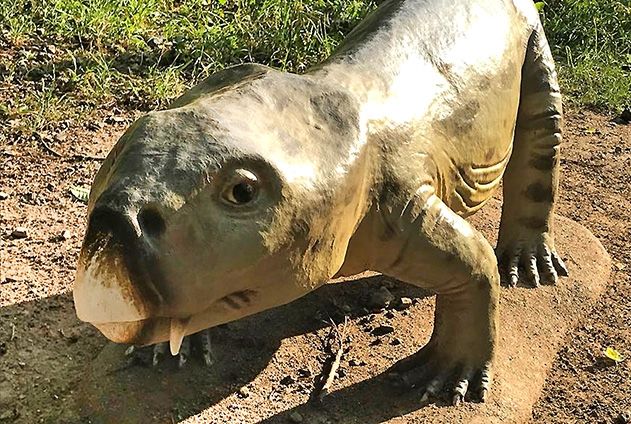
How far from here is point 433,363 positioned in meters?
3.23

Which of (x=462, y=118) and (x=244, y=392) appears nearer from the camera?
(x=462, y=118)

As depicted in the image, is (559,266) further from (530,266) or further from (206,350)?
(206,350)

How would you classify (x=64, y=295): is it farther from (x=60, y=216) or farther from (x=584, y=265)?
(x=584, y=265)

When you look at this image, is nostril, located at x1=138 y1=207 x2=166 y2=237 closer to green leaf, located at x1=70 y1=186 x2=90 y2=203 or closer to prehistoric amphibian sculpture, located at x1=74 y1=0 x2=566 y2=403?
prehistoric amphibian sculpture, located at x1=74 y1=0 x2=566 y2=403

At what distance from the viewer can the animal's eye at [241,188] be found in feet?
7.13

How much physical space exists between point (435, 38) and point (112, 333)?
159 centimetres

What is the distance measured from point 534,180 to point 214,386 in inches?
63.7

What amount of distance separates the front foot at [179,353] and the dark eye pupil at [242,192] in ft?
4.16

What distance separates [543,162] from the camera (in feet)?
12.4

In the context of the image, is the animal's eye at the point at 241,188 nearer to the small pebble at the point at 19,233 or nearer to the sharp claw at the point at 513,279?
the sharp claw at the point at 513,279

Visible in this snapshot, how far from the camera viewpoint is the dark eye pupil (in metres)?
2.18

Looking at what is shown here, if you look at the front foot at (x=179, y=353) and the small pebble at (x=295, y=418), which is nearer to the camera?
the small pebble at (x=295, y=418)

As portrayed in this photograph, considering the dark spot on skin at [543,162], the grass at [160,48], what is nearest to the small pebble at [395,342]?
the dark spot on skin at [543,162]

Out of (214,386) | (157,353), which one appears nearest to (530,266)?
(214,386)
